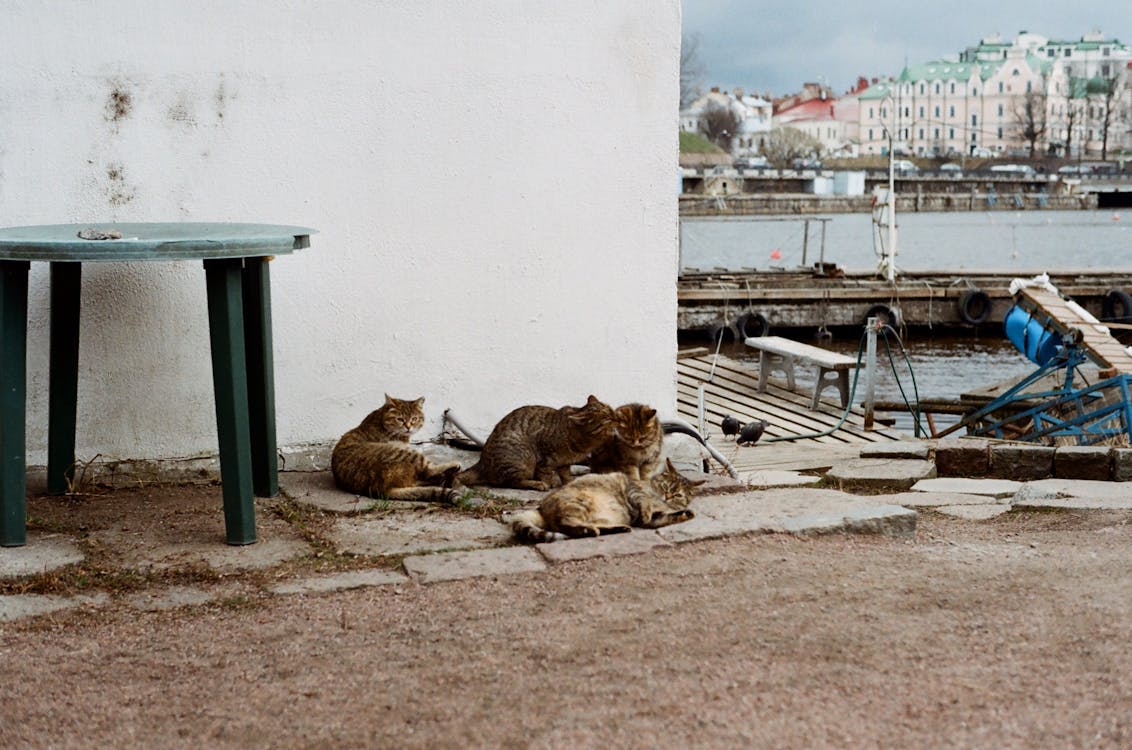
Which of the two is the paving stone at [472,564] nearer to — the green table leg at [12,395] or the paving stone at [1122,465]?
the green table leg at [12,395]

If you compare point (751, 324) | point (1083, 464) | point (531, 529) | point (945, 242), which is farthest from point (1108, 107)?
point (531, 529)

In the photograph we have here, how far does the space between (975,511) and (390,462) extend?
2.64 metres

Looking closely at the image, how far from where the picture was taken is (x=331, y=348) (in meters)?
5.68

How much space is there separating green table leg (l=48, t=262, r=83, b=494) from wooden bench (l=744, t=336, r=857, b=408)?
8962 millimetres

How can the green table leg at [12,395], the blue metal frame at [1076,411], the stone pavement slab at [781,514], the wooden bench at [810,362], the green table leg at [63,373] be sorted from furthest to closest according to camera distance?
1. the wooden bench at [810,362]
2. the blue metal frame at [1076,411]
3. the green table leg at [63,373]
4. the stone pavement slab at [781,514]
5. the green table leg at [12,395]

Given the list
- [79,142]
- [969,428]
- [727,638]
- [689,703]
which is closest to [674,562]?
[727,638]

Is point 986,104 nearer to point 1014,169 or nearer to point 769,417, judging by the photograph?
point 1014,169

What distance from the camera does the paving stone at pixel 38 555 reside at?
4.25 m

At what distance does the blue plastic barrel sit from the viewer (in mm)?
13219

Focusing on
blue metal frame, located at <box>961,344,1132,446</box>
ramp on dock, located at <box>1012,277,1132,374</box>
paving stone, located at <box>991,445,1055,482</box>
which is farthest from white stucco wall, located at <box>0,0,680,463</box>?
ramp on dock, located at <box>1012,277,1132,374</box>

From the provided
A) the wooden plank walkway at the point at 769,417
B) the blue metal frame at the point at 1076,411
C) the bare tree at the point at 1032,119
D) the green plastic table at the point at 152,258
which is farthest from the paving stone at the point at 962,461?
the bare tree at the point at 1032,119

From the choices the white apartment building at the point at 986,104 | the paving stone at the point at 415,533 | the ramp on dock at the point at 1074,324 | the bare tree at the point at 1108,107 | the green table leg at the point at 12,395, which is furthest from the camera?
the white apartment building at the point at 986,104

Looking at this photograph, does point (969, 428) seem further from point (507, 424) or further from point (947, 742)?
point (947, 742)

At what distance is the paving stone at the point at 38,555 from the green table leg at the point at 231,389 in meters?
0.56
